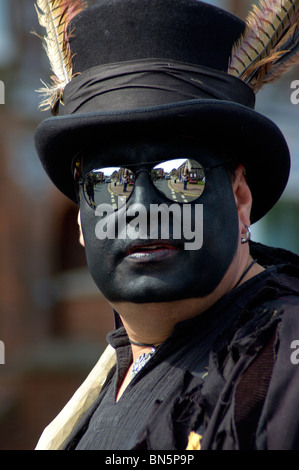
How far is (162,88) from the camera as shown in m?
2.44

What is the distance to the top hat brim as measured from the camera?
7.75 ft

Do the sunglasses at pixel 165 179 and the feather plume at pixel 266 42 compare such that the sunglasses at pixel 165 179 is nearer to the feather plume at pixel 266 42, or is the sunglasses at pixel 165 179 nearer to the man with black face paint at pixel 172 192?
the man with black face paint at pixel 172 192

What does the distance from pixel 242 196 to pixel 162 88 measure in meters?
0.52

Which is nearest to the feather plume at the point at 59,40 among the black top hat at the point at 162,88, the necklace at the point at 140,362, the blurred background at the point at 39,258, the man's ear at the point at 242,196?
the black top hat at the point at 162,88

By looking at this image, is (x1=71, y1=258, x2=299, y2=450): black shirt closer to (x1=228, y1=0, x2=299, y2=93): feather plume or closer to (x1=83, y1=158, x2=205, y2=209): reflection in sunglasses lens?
(x1=83, y1=158, x2=205, y2=209): reflection in sunglasses lens

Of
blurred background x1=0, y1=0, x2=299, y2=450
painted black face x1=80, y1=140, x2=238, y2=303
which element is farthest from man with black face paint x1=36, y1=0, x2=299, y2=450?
blurred background x1=0, y1=0, x2=299, y2=450

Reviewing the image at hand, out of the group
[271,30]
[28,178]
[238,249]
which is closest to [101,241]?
[238,249]

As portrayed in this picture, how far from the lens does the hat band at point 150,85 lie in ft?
8.00

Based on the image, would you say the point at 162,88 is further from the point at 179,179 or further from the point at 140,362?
the point at 140,362

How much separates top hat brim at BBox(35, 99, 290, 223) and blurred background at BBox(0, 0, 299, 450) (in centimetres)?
761

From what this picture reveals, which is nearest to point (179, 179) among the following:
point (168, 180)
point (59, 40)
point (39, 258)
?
point (168, 180)

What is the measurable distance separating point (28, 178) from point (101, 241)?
8.08 m

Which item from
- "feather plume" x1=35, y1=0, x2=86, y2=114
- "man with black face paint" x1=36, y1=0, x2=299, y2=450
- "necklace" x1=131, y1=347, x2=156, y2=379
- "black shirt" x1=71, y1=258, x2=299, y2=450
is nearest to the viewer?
"black shirt" x1=71, y1=258, x2=299, y2=450
